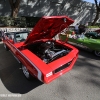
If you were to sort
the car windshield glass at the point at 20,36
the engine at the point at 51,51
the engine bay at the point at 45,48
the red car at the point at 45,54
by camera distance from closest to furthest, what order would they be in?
the red car at the point at 45,54 → the engine at the point at 51,51 → the engine bay at the point at 45,48 → the car windshield glass at the point at 20,36

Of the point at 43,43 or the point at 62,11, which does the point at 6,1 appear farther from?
the point at 43,43

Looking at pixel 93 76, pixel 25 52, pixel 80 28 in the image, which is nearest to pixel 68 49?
pixel 93 76

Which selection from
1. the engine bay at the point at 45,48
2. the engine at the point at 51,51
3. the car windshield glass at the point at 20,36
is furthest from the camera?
the car windshield glass at the point at 20,36

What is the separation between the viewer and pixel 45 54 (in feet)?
12.7

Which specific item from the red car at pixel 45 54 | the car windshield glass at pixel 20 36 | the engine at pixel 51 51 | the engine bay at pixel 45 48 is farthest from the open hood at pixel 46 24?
the car windshield glass at pixel 20 36

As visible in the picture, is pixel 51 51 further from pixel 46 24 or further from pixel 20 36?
pixel 20 36

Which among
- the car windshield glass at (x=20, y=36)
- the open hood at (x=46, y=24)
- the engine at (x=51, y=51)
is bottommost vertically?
the engine at (x=51, y=51)

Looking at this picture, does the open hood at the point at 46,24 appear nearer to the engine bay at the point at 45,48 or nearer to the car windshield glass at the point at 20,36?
the engine bay at the point at 45,48

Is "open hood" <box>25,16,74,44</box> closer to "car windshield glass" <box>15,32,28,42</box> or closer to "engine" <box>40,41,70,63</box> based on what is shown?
"engine" <box>40,41,70,63</box>

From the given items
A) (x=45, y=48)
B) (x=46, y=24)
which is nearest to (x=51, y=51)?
(x=45, y=48)

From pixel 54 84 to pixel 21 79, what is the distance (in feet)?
3.44

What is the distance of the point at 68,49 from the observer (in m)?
4.05

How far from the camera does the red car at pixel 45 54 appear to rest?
2849 mm

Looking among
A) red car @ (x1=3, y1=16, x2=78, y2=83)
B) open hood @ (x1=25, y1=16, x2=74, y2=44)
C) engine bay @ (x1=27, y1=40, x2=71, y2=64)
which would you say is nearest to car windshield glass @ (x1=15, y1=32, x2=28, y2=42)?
red car @ (x1=3, y1=16, x2=78, y2=83)
